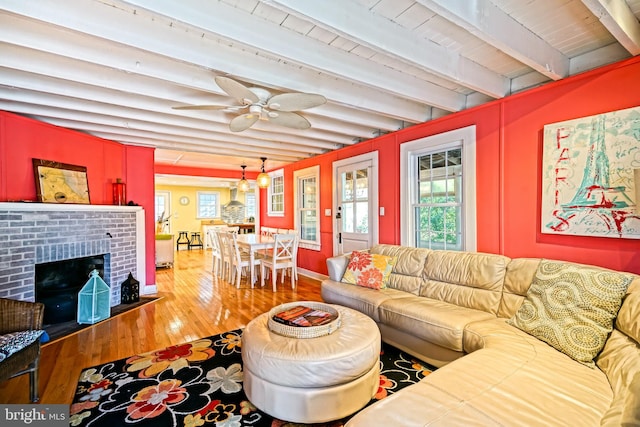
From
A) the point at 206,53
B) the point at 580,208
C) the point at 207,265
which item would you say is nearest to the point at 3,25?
the point at 206,53

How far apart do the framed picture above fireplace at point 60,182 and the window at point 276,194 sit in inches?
146

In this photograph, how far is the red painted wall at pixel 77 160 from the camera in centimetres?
303

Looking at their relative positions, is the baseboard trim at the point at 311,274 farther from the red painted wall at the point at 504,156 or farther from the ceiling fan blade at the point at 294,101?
the ceiling fan blade at the point at 294,101

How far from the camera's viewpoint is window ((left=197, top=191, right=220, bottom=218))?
1095 centimetres

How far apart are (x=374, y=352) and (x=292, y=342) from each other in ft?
1.75

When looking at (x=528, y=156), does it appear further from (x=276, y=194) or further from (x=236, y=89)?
(x=276, y=194)

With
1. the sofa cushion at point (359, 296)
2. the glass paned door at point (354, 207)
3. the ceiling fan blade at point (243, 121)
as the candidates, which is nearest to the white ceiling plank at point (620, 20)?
the ceiling fan blade at point (243, 121)

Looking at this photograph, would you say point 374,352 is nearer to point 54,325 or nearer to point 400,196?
point 400,196

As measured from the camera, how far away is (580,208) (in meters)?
2.35

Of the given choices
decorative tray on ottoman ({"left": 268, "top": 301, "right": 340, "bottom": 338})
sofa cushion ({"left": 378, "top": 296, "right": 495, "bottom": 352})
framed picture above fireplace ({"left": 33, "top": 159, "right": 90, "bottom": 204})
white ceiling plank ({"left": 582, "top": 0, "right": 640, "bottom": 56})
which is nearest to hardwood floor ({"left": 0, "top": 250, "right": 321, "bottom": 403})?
decorative tray on ottoman ({"left": 268, "top": 301, "right": 340, "bottom": 338})

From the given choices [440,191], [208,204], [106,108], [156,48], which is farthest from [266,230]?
[156,48]

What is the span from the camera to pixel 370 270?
3.29 m

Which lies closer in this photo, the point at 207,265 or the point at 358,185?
the point at 358,185

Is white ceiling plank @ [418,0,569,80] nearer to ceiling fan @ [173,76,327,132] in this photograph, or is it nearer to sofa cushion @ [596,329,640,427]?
ceiling fan @ [173,76,327,132]
